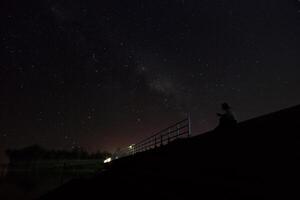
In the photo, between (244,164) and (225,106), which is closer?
(244,164)

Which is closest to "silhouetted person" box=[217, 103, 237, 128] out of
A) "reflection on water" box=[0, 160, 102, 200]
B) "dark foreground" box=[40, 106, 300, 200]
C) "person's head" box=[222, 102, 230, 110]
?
"person's head" box=[222, 102, 230, 110]

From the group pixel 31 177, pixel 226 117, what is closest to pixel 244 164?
pixel 226 117

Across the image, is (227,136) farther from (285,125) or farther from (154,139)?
(154,139)

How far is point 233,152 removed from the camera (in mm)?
4250

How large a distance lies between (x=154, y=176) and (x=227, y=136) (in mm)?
3446

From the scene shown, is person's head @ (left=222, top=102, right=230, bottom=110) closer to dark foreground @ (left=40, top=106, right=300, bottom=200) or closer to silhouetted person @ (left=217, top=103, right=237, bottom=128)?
silhouetted person @ (left=217, top=103, right=237, bottom=128)

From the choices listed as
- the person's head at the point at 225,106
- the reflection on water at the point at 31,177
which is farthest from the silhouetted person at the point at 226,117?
the reflection on water at the point at 31,177

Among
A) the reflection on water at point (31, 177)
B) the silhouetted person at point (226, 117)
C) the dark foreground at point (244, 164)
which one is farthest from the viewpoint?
the reflection on water at point (31, 177)

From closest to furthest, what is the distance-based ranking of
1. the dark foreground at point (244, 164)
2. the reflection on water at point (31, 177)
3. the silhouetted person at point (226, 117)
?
the dark foreground at point (244, 164) < the silhouetted person at point (226, 117) < the reflection on water at point (31, 177)

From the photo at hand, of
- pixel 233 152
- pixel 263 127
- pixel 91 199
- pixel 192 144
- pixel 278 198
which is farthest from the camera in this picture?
pixel 91 199

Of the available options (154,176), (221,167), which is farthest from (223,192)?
(154,176)

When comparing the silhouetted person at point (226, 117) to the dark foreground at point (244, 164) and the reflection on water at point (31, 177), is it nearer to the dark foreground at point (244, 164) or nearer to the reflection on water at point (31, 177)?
the dark foreground at point (244, 164)

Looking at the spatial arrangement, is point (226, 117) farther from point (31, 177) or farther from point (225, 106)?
point (31, 177)

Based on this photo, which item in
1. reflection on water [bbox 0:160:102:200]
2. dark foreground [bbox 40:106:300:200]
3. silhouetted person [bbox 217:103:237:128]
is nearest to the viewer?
dark foreground [bbox 40:106:300:200]
